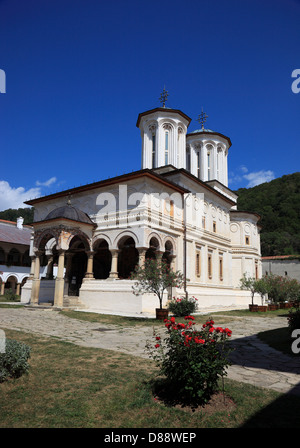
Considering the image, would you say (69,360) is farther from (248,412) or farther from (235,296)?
(235,296)

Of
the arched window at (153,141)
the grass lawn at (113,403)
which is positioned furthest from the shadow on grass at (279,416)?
the arched window at (153,141)

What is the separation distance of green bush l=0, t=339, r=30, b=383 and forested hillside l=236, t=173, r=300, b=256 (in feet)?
157

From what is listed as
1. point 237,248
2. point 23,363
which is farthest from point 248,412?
point 237,248

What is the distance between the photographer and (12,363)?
4.96m

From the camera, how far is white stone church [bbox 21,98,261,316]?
18.0 meters

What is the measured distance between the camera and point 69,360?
6.04m

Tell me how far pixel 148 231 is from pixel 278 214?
41.4 metres

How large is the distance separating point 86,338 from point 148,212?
402 inches

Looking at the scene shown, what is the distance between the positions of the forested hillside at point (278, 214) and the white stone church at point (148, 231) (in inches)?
935

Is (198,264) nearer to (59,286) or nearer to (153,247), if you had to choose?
(153,247)

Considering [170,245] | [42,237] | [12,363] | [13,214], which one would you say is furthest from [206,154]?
[13,214]

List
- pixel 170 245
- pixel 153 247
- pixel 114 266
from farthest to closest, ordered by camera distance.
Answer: pixel 170 245
pixel 153 247
pixel 114 266

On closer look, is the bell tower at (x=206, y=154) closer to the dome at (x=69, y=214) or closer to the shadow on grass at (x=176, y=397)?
the dome at (x=69, y=214)
